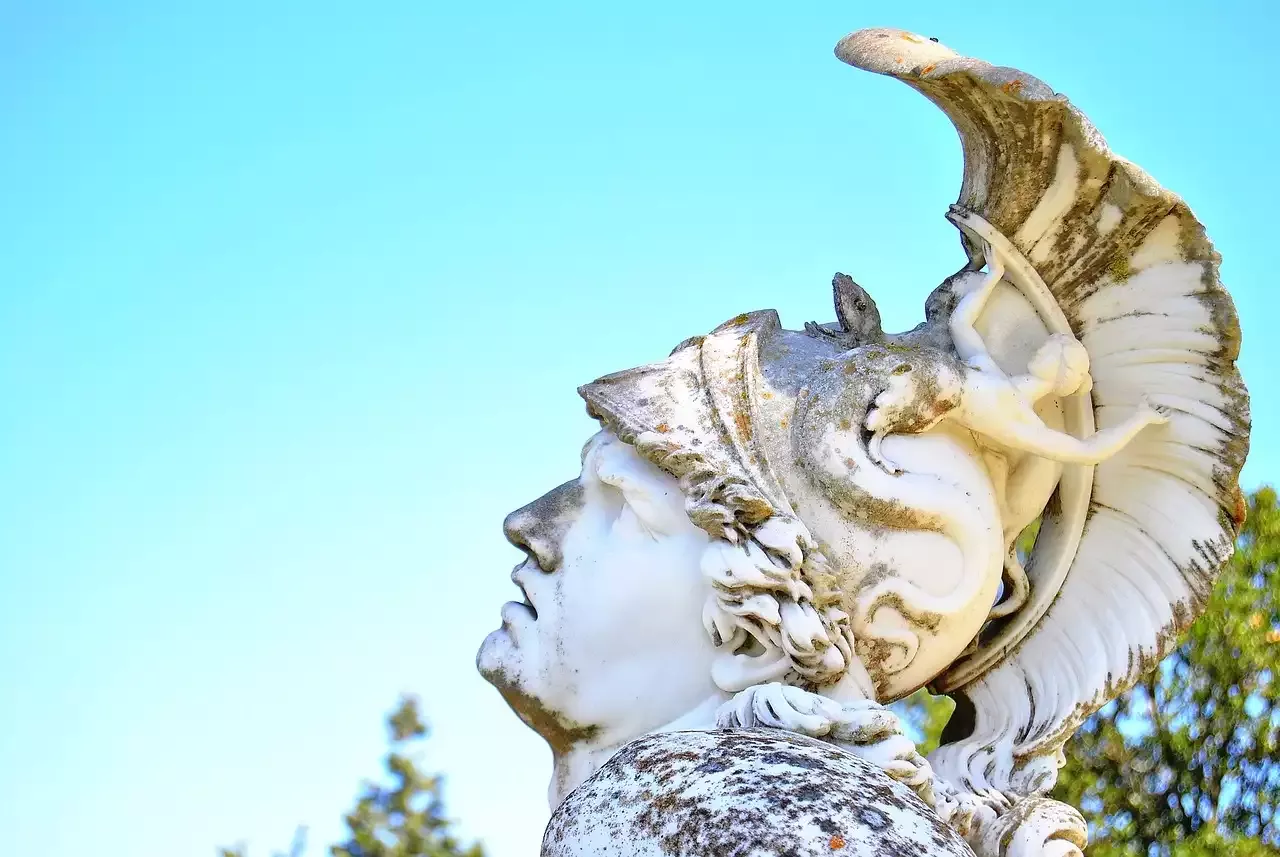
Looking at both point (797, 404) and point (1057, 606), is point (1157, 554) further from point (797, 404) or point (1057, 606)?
point (797, 404)

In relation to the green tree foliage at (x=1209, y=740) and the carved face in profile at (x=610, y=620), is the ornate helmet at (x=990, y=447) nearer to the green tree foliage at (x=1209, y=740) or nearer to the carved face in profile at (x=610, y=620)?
the carved face in profile at (x=610, y=620)

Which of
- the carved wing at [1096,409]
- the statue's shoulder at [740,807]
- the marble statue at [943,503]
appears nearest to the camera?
the statue's shoulder at [740,807]

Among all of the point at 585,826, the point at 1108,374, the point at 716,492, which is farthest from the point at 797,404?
the point at 585,826

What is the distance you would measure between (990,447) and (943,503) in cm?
33

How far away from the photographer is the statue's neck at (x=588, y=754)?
3320 mm

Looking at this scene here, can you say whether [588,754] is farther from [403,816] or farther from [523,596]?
[403,816]

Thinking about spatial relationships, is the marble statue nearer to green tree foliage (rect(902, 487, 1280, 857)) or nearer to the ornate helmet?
the ornate helmet

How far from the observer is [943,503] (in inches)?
133

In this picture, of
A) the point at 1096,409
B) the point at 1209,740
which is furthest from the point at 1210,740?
the point at 1096,409

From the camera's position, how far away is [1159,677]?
11664mm

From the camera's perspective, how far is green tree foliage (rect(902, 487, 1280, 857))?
11172 millimetres

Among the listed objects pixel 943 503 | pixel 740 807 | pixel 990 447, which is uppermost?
pixel 990 447

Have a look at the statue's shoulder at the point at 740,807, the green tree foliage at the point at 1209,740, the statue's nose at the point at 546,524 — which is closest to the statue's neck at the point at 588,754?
the statue's nose at the point at 546,524

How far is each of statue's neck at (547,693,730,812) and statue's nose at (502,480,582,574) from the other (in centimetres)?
40
